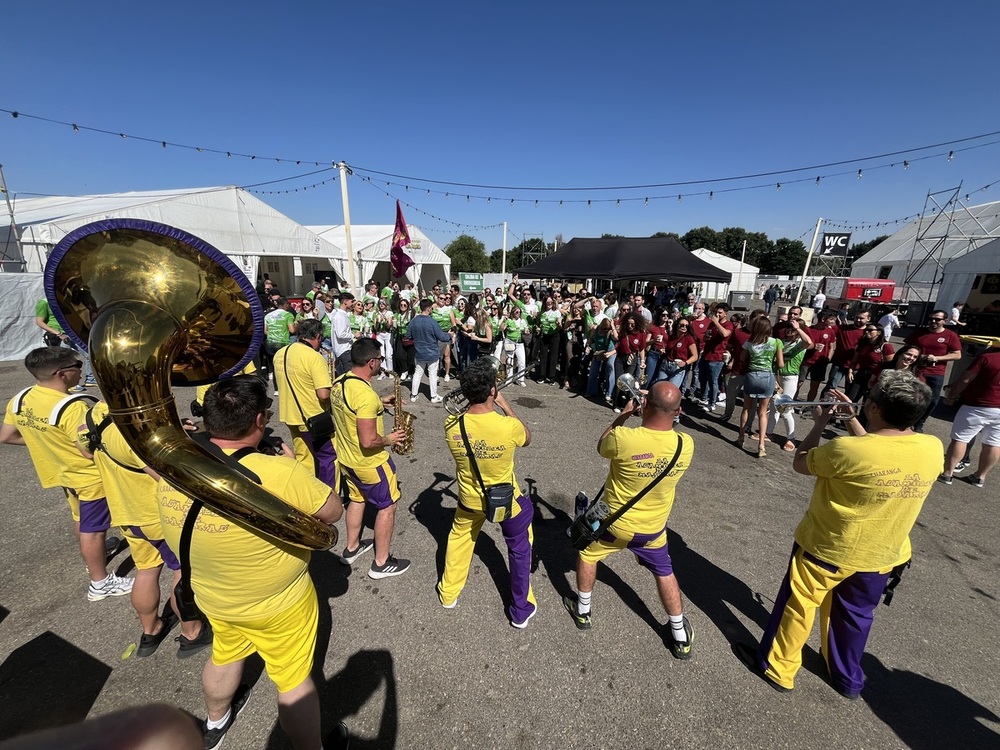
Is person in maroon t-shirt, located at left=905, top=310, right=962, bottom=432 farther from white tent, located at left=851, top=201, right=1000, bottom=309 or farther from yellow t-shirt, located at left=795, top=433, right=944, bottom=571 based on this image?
white tent, located at left=851, top=201, right=1000, bottom=309

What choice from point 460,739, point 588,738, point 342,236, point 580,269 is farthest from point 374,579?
point 342,236

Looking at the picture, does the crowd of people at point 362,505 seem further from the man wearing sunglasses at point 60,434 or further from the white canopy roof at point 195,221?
the white canopy roof at point 195,221

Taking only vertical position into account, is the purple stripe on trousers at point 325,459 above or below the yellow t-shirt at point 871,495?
below

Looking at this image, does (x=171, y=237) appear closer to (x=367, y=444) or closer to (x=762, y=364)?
(x=367, y=444)

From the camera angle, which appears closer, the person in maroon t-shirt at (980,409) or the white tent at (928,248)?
the person in maroon t-shirt at (980,409)

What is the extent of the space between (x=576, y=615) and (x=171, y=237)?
330 cm

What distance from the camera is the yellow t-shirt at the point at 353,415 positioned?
2.99m

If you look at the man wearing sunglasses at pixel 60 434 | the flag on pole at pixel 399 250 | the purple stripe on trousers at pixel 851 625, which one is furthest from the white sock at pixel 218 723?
the flag on pole at pixel 399 250

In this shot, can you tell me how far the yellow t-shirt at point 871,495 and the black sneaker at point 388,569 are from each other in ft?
9.24

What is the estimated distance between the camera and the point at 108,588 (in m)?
2.99

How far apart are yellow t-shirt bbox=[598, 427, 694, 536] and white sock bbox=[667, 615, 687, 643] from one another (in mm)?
610

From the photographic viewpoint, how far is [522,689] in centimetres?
245

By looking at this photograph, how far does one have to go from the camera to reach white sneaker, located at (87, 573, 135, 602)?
296cm

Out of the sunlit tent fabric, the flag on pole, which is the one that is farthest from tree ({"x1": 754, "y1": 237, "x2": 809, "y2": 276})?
the flag on pole
